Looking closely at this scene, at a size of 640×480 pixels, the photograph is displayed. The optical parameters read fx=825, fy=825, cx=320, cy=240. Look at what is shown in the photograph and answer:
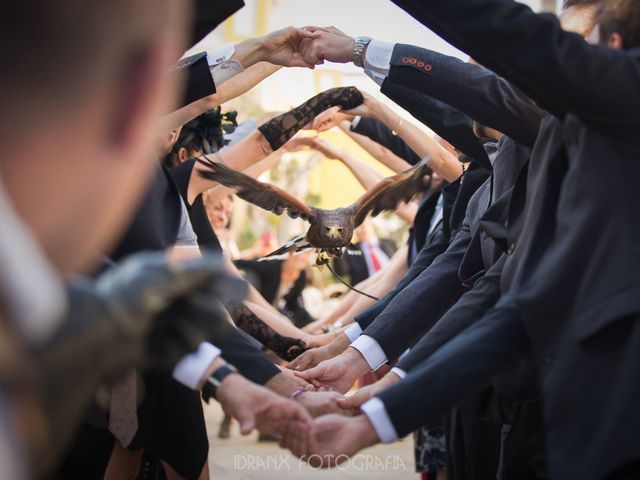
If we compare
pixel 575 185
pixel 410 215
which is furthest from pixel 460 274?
pixel 410 215

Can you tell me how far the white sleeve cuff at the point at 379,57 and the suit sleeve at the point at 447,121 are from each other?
0.44 meters

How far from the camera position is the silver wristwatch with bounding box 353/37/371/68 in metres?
3.36

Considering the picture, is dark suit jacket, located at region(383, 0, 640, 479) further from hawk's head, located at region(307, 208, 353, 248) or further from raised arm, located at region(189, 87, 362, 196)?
hawk's head, located at region(307, 208, 353, 248)

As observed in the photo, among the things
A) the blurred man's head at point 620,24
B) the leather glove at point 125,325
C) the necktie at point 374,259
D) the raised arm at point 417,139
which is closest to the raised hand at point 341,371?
the raised arm at point 417,139

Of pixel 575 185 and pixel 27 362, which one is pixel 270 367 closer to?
pixel 575 185

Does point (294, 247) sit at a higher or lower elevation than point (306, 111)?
lower

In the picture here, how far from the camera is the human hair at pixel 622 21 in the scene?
6.94 feet

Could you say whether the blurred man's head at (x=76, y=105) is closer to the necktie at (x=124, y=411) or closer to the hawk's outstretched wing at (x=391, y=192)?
the necktie at (x=124, y=411)

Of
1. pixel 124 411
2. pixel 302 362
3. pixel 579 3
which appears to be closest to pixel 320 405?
pixel 124 411

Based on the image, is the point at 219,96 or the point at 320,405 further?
the point at 219,96

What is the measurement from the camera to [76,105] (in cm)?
94

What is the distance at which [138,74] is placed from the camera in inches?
38.9

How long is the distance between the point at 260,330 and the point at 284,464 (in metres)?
2.56

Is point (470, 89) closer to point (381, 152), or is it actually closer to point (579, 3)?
point (579, 3)
